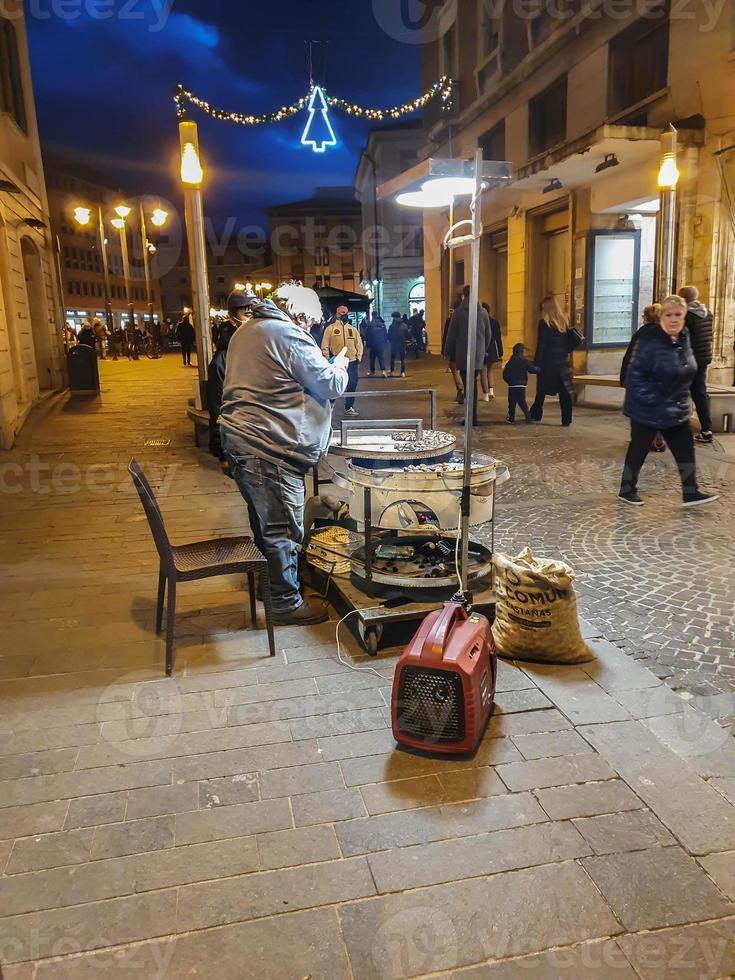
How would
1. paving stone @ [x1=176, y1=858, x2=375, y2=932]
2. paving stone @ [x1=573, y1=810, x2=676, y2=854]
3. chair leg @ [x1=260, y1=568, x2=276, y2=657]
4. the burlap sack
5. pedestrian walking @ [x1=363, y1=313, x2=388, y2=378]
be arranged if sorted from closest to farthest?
paving stone @ [x1=176, y1=858, x2=375, y2=932] < paving stone @ [x1=573, y1=810, x2=676, y2=854] < the burlap sack < chair leg @ [x1=260, y1=568, x2=276, y2=657] < pedestrian walking @ [x1=363, y1=313, x2=388, y2=378]

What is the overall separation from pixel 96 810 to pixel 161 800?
230mm

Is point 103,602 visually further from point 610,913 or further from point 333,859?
point 610,913

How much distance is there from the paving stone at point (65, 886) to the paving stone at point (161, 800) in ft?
0.80

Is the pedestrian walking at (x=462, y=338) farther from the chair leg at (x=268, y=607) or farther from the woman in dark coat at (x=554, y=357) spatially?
the chair leg at (x=268, y=607)

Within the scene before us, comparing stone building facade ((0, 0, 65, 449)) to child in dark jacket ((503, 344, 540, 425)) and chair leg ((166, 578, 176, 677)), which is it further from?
chair leg ((166, 578, 176, 677))

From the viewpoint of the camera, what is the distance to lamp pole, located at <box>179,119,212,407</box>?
381 inches

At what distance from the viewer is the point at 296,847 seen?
8.05 ft

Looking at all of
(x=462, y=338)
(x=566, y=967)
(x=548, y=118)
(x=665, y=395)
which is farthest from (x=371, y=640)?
(x=548, y=118)

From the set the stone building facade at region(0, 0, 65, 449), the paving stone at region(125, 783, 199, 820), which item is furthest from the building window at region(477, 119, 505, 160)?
the paving stone at region(125, 783, 199, 820)

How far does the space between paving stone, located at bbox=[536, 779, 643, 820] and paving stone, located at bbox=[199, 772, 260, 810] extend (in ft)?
3.51

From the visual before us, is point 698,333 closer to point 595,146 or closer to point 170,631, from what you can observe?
point 595,146

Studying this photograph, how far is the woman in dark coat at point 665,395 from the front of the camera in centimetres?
656

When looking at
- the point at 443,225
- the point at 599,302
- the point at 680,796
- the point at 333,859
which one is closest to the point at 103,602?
the point at 333,859

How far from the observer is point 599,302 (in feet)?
50.0
